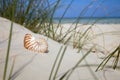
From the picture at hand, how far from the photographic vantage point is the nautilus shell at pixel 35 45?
→ 4.80ft

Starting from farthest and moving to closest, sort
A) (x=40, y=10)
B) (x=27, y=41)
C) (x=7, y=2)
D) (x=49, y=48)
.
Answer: (x=40, y=10) < (x=7, y=2) < (x=49, y=48) < (x=27, y=41)

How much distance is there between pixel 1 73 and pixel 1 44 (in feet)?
1.19

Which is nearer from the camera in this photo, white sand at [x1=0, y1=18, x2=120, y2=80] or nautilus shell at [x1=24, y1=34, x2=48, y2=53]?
white sand at [x1=0, y1=18, x2=120, y2=80]

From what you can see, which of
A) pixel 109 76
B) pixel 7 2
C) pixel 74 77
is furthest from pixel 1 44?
pixel 7 2

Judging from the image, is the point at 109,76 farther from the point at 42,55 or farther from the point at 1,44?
the point at 1,44

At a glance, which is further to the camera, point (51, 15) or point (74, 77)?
point (51, 15)

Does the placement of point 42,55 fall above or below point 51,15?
below

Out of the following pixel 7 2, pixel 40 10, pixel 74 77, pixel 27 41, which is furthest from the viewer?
pixel 40 10

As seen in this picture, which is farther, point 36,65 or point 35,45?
point 35,45

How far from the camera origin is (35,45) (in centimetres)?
152

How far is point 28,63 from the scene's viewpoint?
118 cm

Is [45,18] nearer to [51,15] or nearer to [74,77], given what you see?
[51,15]

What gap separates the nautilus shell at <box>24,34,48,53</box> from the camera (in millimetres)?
1463

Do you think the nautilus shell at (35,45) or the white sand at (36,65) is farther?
the nautilus shell at (35,45)
